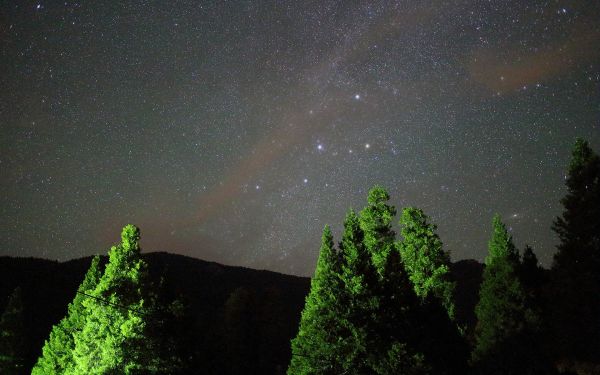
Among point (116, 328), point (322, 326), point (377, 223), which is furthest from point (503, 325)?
point (116, 328)

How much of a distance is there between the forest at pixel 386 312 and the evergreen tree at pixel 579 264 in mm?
56

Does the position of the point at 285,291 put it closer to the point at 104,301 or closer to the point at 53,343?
the point at 53,343

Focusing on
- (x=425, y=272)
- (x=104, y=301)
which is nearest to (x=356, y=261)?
(x=425, y=272)

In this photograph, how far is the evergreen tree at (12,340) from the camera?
2583 centimetres

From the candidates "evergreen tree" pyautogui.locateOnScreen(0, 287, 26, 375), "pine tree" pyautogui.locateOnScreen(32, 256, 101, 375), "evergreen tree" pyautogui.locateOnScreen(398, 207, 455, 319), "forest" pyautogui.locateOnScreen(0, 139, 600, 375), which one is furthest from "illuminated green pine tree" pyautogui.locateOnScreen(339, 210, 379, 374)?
"evergreen tree" pyautogui.locateOnScreen(0, 287, 26, 375)

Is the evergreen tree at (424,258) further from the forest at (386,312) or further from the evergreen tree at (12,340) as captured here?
the evergreen tree at (12,340)

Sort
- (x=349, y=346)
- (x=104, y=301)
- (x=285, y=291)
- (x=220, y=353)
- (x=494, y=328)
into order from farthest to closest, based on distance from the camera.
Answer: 1. (x=285, y=291)
2. (x=220, y=353)
3. (x=494, y=328)
4. (x=349, y=346)
5. (x=104, y=301)

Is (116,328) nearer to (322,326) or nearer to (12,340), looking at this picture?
(322,326)

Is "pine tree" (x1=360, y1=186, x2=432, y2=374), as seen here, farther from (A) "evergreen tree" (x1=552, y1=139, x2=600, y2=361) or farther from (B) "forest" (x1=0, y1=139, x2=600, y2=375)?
(A) "evergreen tree" (x1=552, y1=139, x2=600, y2=361)

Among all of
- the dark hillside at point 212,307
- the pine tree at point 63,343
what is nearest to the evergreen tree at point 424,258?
the dark hillside at point 212,307

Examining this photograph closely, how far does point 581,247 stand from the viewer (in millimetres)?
22438

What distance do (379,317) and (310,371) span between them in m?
4.00

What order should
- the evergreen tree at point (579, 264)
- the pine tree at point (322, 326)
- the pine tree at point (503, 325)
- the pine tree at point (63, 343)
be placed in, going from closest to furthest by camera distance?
the pine tree at point (322, 326)
the evergreen tree at point (579, 264)
the pine tree at point (503, 325)
the pine tree at point (63, 343)

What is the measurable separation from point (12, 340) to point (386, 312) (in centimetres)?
2526
